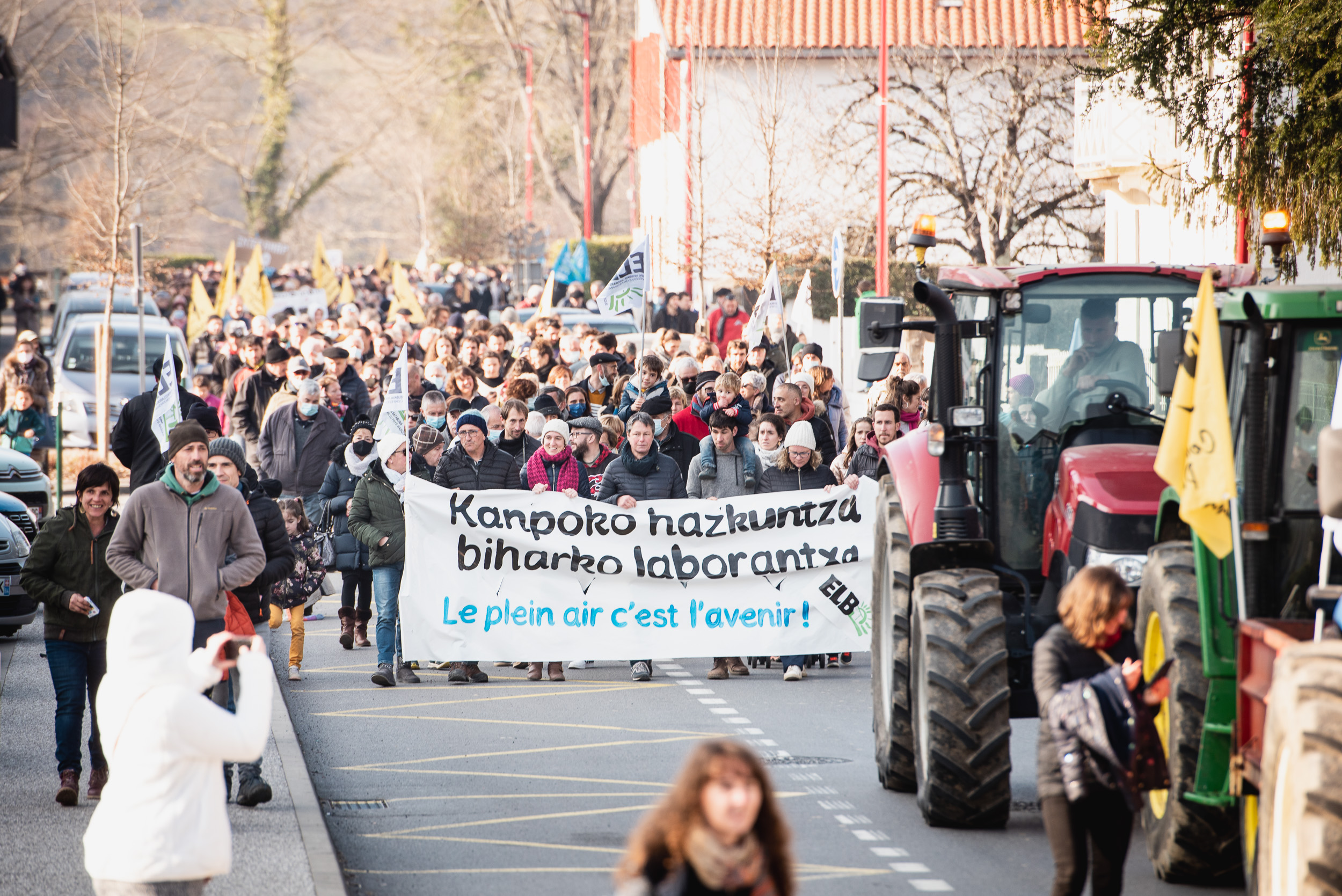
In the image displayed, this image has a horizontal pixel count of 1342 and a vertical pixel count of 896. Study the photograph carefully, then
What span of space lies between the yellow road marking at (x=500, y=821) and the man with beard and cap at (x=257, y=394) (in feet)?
36.6

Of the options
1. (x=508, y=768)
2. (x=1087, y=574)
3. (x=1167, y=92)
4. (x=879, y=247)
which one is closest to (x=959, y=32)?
(x=879, y=247)

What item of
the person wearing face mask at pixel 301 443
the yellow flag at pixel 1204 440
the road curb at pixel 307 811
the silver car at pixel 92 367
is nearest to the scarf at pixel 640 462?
the road curb at pixel 307 811

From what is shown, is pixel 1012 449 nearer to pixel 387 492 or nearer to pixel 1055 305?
pixel 1055 305

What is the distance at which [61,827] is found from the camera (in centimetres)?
877

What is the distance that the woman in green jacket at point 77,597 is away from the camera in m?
9.32

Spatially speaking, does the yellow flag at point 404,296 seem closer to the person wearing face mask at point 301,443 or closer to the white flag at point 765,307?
the white flag at point 765,307

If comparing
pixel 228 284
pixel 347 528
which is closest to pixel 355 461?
pixel 347 528

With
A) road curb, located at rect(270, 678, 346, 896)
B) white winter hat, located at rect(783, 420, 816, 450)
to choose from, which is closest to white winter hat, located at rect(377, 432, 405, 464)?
road curb, located at rect(270, 678, 346, 896)

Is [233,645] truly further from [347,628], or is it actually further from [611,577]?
[347,628]

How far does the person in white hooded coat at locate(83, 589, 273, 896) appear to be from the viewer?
5484 mm

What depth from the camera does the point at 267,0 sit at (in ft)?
226

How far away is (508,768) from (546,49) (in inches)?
2116

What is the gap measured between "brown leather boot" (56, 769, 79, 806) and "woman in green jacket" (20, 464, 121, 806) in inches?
0.5

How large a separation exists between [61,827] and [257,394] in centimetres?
1155
